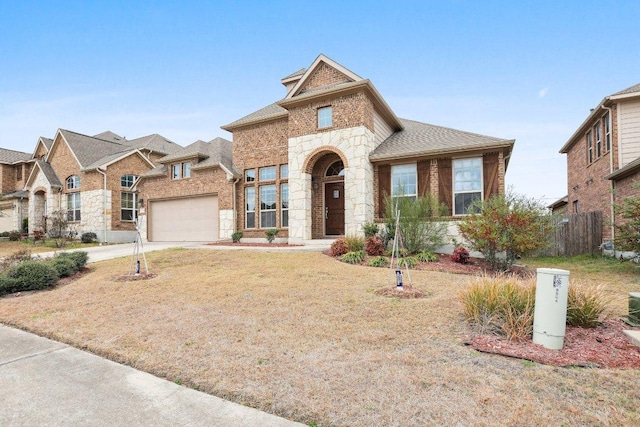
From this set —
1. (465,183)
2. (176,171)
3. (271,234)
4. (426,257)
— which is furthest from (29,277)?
(465,183)

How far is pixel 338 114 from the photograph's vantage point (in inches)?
556

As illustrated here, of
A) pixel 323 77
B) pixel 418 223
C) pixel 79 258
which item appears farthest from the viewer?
pixel 323 77

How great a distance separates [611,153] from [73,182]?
30.9 m

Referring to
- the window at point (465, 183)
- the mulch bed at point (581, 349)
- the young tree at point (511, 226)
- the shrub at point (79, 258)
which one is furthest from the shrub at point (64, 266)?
the window at point (465, 183)

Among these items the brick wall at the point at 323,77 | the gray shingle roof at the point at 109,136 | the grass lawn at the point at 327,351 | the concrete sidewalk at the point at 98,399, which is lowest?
the concrete sidewalk at the point at 98,399

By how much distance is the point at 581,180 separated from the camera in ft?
59.1

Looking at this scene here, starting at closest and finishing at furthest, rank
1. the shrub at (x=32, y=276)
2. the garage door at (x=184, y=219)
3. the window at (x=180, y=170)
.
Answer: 1. the shrub at (x=32, y=276)
2. the garage door at (x=184, y=219)
3. the window at (x=180, y=170)

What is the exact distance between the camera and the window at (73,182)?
2361 cm

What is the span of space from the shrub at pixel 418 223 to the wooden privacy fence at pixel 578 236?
18.1 ft

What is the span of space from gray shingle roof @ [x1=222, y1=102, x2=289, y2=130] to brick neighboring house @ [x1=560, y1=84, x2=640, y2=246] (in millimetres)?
13222

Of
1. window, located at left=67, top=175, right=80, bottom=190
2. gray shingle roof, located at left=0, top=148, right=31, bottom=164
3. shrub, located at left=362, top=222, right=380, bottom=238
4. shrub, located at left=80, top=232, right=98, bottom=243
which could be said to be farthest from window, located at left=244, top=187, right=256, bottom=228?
gray shingle roof, located at left=0, top=148, right=31, bottom=164

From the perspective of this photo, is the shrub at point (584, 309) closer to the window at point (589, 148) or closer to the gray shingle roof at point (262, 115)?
the gray shingle roof at point (262, 115)

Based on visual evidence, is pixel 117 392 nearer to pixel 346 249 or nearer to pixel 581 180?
pixel 346 249

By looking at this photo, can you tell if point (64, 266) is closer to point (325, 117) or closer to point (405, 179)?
point (325, 117)
